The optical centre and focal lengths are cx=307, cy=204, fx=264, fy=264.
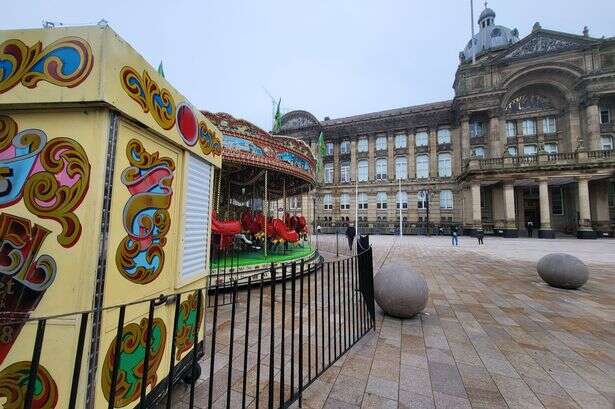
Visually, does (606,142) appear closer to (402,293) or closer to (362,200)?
(362,200)

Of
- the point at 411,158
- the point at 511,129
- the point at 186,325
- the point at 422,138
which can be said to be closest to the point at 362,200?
the point at 411,158

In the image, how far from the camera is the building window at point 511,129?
34438 mm

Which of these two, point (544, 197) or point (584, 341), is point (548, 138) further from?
point (584, 341)

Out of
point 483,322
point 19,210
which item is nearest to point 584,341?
point 483,322

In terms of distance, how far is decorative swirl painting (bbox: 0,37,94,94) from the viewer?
5.90 feet

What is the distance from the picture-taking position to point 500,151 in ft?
110

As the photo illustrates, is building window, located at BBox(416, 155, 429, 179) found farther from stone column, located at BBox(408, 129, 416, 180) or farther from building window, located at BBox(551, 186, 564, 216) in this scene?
building window, located at BBox(551, 186, 564, 216)

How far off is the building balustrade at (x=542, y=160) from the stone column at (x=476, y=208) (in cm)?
235

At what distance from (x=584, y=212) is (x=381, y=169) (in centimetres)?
2312

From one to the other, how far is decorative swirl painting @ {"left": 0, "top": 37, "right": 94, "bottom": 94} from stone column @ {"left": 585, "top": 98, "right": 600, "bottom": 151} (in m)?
44.0

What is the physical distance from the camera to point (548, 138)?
109 ft

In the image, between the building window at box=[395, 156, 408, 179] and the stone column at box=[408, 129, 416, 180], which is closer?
the stone column at box=[408, 129, 416, 180]

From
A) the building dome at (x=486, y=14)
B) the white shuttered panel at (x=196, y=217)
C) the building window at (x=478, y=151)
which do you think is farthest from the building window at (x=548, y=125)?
the white shuttered panel at (x=196, y=217)

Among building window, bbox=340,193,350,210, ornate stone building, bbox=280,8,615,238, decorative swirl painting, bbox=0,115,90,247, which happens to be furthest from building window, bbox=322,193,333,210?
decorative swirl painting, bbox=0,115,90,247
